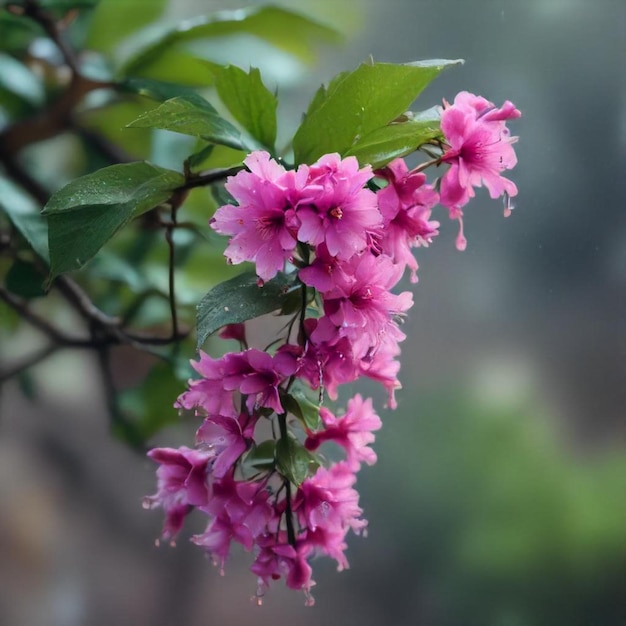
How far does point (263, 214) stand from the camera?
452 mm

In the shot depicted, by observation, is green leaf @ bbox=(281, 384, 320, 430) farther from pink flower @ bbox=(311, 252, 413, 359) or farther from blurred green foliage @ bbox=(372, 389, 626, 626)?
blurred green foliage @ bbox=(372, 389, 626, 626)

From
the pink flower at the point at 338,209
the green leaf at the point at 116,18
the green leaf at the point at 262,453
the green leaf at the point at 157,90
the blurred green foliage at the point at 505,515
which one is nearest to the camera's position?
the pink flower at the point at 338,209

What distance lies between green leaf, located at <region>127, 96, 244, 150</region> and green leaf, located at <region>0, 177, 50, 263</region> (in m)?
0.21

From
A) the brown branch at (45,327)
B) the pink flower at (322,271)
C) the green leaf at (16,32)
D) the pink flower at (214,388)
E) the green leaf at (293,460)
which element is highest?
the green leaf at (16,32)

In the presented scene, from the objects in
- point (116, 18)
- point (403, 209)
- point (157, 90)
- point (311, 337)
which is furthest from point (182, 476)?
point (116, 18)

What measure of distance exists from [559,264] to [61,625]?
79 centimetres

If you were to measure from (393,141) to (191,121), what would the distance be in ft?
0.49

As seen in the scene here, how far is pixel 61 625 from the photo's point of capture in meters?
0.93

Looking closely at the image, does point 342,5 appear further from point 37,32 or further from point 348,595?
point 348,595

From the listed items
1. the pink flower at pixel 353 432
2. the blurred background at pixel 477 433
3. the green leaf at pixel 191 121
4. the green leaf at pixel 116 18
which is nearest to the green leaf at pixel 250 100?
the green leaf at pixel 191 121

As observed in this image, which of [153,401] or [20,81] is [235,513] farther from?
[20,81]

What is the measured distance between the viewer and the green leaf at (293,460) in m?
0.51

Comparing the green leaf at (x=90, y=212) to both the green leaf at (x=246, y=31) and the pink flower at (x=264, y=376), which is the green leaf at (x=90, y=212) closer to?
the pink flower at (x=264, y=376)

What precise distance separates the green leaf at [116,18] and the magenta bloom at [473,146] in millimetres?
610
